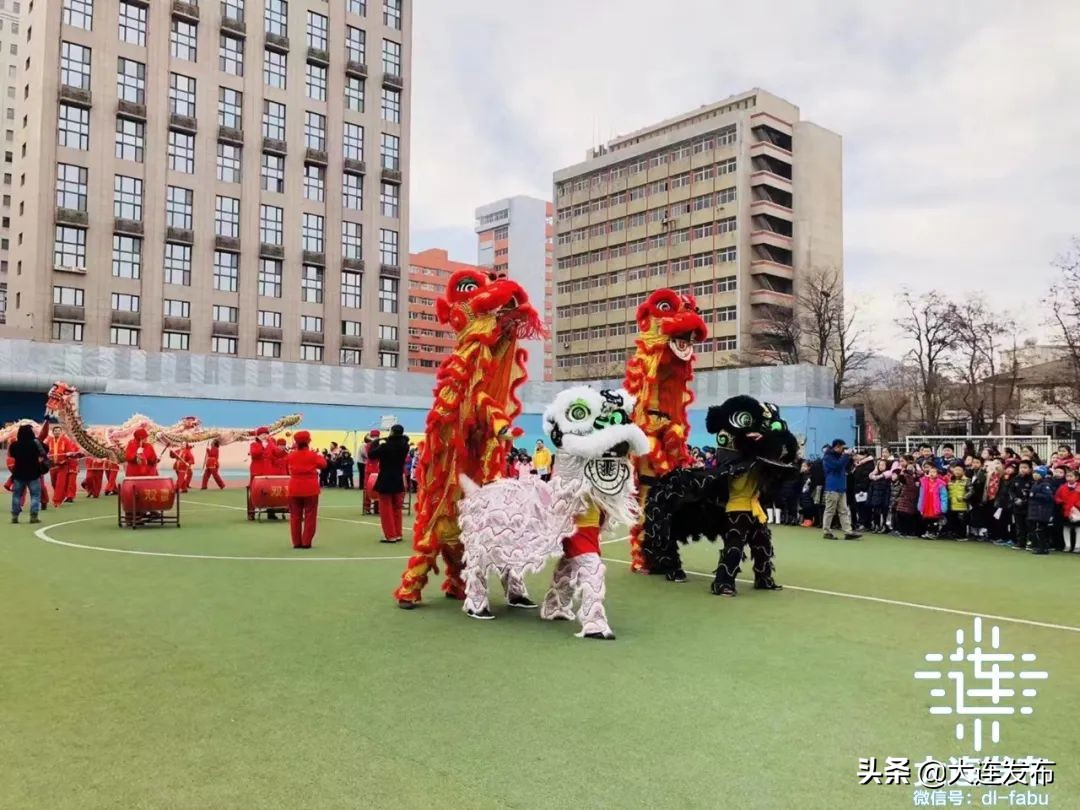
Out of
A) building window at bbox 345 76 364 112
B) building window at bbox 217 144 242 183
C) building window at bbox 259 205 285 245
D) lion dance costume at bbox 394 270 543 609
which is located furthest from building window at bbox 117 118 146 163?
lion dance costume at bbox 394 270 543 609

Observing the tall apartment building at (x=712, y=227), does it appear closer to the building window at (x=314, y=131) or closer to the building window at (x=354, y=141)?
the building window at (x=354, y=141)

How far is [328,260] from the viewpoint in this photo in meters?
45.4

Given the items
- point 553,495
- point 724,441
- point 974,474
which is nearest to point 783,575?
point 724,441

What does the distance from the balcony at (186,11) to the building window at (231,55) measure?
4.86 feet

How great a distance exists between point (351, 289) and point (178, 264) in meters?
8.95

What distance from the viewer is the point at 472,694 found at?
4.75m

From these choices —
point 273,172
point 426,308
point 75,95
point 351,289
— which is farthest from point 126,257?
point 426,308

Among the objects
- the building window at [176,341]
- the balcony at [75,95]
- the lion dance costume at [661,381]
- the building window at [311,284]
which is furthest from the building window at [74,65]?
the lion dance costume at [661,381]

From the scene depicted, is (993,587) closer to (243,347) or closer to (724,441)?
(724,441)

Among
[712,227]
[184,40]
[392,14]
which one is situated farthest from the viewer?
[712,227]

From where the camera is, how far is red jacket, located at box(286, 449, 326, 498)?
10875mm

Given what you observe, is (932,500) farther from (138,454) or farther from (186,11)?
(186,11)

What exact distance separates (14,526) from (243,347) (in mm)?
31111

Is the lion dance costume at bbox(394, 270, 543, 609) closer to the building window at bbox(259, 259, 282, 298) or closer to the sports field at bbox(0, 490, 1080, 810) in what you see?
the sports field at bbox(0, 490, 1080, 810)
